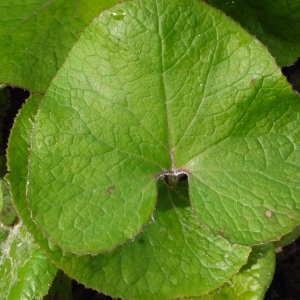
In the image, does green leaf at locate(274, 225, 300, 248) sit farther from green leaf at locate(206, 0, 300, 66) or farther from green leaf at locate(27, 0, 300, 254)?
green leaf at locate(206, 0, 300, 66)

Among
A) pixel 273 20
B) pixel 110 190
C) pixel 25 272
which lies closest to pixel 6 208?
pixel 25 272

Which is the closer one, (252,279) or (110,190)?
(110,190)

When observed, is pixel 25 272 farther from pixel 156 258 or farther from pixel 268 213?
pixel 268 213

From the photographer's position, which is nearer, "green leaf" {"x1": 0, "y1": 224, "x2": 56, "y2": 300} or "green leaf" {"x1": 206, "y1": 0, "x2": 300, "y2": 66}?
"green leaf" {"x1": 0, "y1": 224, "x2": 56, "y2": 300}

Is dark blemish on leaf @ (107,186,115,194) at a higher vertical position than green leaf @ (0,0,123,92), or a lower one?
lower

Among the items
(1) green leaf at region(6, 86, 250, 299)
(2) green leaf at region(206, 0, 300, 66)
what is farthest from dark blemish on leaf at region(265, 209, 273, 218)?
(2) green leaf at region(206, 0, 300, 66)

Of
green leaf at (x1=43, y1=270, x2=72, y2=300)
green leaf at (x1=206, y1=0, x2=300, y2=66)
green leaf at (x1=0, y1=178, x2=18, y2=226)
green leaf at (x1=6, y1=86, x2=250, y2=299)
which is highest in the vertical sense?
green leaf at (x1=206, y1=0, x2=300, y2=66)
